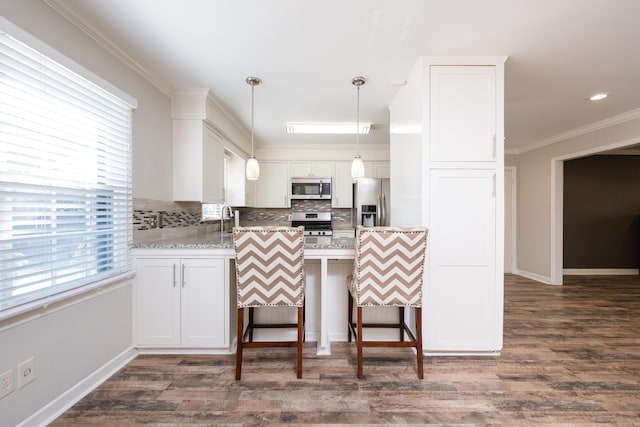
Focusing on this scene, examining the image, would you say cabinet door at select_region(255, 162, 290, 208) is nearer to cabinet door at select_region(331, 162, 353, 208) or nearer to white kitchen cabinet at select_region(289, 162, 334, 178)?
white kitchen cabinet at select_region(289, 162, 334, 178)

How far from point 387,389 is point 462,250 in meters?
1.11

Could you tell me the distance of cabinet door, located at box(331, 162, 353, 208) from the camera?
15.5 feet

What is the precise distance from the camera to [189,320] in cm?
216

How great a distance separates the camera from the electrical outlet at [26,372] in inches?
53.2

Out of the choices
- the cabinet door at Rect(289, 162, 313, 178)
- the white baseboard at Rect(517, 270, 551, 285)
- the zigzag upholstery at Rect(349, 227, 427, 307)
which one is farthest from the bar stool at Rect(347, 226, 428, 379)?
the white baseboard at Rect(517, 270, 551, 285)

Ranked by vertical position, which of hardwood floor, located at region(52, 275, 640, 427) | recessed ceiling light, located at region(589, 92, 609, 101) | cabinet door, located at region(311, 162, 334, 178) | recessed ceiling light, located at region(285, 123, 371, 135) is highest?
recessed ceiling light, located at region(589, 92, 609, 101)

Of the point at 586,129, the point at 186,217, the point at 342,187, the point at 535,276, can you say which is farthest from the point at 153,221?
the point at 535,276

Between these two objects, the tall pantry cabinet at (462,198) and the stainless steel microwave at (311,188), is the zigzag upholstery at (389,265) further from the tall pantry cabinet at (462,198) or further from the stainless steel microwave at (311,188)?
the stainless steel microwave at (311,188)

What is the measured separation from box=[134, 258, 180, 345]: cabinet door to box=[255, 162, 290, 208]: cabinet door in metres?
2.65

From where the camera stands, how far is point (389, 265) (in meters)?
1.83

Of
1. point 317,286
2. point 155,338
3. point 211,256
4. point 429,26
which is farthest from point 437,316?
point 155,338

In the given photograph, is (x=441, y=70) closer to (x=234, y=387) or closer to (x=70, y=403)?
(x=234, y=387)

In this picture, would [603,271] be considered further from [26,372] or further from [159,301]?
[26,372]

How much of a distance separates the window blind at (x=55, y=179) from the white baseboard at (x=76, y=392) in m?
0.59
